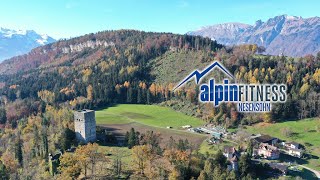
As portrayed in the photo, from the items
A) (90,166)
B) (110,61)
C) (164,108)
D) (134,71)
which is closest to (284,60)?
(164,108)

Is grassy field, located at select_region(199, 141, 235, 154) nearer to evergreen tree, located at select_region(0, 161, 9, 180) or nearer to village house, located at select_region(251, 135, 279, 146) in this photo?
village house, located at select_region(251, 135, 279, 146)

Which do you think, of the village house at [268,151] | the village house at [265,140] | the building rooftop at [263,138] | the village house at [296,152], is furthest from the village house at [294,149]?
the village house at [268,151]

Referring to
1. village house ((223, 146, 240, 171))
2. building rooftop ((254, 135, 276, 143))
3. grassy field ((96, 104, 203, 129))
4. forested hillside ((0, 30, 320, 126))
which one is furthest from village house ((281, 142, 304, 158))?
grassy field ((96, 104, 203, 129))

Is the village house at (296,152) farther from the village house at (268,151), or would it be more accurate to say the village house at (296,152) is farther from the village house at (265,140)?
the village house at (265,140)

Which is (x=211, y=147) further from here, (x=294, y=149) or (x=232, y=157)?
(x=294, y=149)

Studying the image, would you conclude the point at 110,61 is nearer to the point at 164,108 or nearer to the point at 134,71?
the point at 134,71

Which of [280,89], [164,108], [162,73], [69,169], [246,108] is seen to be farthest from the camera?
[162,73]
